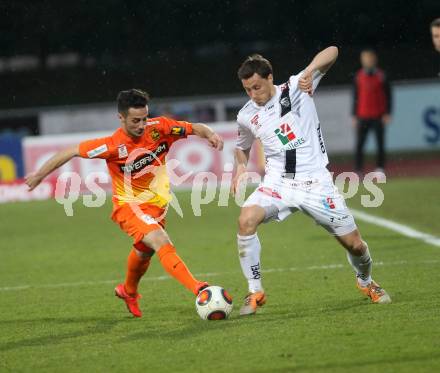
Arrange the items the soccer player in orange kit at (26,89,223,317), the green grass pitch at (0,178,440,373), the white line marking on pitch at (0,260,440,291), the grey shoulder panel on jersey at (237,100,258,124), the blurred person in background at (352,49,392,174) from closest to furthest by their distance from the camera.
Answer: the green grass pitch at (0,178,440,373), the soccer player in orange kit at (26,89,223,317), the grey shoulder panel on jersey at (237,100,258,124), the white line marking on pitch at (0,260,440,291), the blurred person in background at (352,49,392,174)

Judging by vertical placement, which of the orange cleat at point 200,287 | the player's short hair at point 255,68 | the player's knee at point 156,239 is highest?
the player's short hair at point 255,68

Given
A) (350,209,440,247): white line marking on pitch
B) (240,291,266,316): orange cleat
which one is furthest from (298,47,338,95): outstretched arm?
(350,209,440,247): white line marking on pitch

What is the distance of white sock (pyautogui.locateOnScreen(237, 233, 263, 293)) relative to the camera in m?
7.04

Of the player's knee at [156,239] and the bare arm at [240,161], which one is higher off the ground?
the bare arm at [240,161]

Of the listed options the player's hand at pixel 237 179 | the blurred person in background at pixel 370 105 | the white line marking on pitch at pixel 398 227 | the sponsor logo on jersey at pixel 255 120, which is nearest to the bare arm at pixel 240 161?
the player's hand at pixel 237 179

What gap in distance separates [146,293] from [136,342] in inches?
87.8

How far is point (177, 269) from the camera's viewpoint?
6.84 m

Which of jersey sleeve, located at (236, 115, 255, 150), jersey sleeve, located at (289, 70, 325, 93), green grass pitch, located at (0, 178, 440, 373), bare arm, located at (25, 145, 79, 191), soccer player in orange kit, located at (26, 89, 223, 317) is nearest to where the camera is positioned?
green grass pitch, located at (0, 178, 440, 373)

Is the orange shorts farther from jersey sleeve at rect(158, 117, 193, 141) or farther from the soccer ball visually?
the soccer ball

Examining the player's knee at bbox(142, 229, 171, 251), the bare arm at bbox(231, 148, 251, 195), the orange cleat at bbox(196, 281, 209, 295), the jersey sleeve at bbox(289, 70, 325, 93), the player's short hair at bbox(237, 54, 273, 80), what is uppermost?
the player's short hair at bbox(237, 54, 273, 80)

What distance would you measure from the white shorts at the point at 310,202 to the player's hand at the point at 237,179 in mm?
147

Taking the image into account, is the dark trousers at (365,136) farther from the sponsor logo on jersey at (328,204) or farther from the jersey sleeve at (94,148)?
the jersey sleeve at (94,148)

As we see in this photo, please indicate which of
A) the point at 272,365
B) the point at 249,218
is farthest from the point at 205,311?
the point at 272,365

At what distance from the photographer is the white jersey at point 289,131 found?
7172mm
